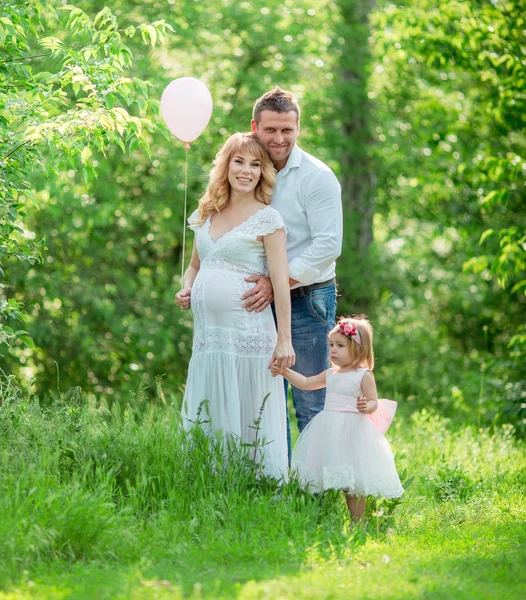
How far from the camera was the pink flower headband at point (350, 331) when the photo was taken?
14.5ft

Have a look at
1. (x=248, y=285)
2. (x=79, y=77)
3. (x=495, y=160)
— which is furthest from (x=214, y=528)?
(x=495, y=160)

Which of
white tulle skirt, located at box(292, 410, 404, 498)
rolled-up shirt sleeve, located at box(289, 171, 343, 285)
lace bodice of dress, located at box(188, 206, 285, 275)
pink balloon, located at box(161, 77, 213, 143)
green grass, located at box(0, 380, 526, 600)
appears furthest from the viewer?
pink balloon, located at box(161, 77, 213, 143)

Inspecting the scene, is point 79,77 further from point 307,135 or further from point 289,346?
point 307,135

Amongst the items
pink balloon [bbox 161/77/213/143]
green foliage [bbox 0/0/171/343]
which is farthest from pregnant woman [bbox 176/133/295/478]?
pink balloon [bbox 161/77/213/143]

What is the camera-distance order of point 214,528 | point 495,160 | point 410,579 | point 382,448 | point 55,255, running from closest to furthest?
point 410,579 → point 214,528 → point 382,448 → point 495,160 → point 55,255

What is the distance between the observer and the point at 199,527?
161 inches

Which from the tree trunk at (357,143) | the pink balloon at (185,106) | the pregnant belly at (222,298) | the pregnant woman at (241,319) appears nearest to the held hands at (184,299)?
the pregnant woman at (241,319)

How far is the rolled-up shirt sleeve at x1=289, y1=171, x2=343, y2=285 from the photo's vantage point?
462 cm

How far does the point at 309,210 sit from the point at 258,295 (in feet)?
1.91

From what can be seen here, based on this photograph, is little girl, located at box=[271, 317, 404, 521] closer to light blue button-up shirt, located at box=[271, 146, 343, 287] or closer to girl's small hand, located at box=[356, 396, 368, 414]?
girl's small hand, located at box=[356, 396, 368, 414]

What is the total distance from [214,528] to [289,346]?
3.17ft

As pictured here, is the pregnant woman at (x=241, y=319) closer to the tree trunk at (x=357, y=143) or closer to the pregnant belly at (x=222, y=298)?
the pregnant belly at (x=222, y=298)

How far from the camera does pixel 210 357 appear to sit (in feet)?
14.8

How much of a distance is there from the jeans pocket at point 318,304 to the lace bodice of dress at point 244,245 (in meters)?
0.32
